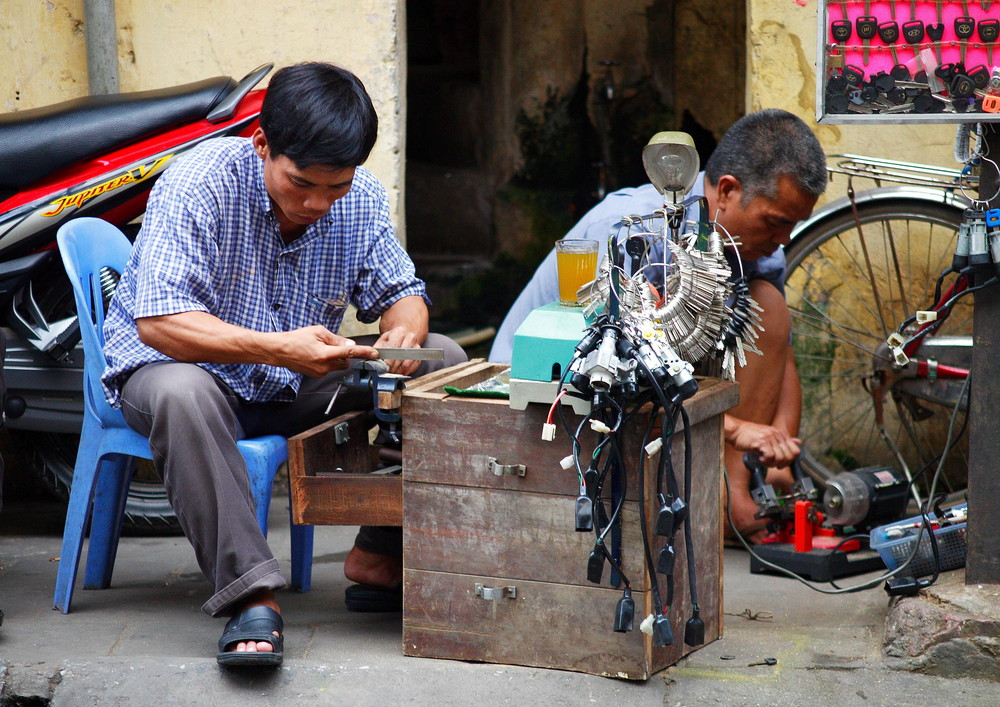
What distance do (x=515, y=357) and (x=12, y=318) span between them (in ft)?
5.72

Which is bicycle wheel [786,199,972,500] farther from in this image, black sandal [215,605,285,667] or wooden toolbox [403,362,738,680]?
black sandal [215,605,285,667]

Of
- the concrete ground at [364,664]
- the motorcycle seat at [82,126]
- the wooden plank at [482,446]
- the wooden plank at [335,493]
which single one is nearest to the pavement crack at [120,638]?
the concrete ground at [364,664]

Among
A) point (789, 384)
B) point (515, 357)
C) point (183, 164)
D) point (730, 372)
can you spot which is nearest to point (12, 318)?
point (183, 164)

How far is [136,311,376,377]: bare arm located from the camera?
2.60 metres

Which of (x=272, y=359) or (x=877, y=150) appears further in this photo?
(x=877, y=150)

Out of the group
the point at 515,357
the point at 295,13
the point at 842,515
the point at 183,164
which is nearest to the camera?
the point at 515,357

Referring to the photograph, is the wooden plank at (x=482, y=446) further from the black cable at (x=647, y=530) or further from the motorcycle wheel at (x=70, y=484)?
the motorcycle wheel at (x=70, y=484)

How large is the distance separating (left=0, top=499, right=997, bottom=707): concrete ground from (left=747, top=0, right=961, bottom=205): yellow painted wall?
1.57 metres

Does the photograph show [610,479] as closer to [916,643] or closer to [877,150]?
[916,643]

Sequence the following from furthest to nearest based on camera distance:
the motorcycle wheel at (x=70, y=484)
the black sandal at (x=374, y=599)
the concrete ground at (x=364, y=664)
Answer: the motorcycle wheel at (x=70, y=484) → the black sandal at (x=374, y=599) → the concrete ground at (x=364, y=664)

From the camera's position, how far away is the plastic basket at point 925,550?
2.98m

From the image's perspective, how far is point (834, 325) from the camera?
4051 mm

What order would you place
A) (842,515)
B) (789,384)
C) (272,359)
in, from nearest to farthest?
(272,359) < (842,515) < (789,384)

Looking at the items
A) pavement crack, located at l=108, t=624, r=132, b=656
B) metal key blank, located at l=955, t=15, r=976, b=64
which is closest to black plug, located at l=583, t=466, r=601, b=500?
pavement crack, located at l=108, t=624, r=132, b=656
